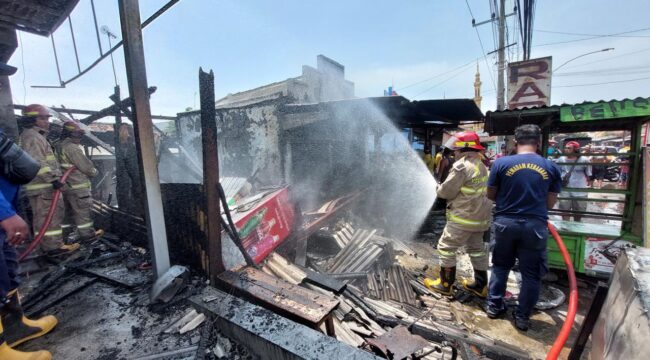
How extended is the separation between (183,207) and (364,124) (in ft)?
19.6

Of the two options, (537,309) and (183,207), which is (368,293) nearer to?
(537,309)

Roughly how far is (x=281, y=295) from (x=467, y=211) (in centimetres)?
290

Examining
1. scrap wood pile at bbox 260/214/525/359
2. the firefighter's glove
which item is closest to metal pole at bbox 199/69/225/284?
scrap wood pile at bbox 260/214/525/359

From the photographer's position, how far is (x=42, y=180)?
4398mm

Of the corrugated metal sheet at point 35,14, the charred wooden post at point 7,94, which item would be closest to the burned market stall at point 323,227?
the charred wooden post at point 7,94

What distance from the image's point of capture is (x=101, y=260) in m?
3.80

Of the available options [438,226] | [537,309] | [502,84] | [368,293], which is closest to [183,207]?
[368,293]

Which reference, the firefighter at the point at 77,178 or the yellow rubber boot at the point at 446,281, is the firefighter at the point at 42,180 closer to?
the firefighter at the point at 77,178

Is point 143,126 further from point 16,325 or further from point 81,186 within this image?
point 81,186

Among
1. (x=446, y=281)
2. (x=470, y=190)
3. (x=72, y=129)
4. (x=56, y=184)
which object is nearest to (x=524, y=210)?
(x=470, y=190)

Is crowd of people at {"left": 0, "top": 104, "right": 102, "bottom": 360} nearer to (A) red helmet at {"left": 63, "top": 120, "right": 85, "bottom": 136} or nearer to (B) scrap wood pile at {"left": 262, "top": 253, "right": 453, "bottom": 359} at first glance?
(A) red helmet at {"left": 63, "top": 120, "right": 85, "bottom": 136}

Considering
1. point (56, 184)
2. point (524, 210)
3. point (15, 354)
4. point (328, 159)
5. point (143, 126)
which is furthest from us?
point (328, 159)

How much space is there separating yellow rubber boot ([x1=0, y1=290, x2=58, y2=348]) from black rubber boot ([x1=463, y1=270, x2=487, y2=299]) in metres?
5.16

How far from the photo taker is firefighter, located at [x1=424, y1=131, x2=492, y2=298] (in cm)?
383
